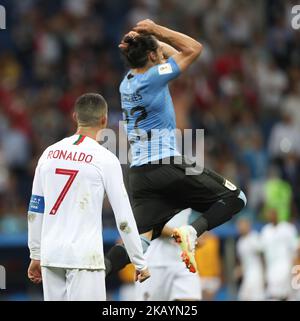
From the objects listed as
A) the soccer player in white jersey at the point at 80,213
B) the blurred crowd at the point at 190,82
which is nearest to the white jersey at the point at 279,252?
the blurred crowd at the point at 190,82

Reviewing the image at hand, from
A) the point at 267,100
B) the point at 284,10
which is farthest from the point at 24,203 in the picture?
the point at 284,10

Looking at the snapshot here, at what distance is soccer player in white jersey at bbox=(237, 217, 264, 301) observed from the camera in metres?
15.9

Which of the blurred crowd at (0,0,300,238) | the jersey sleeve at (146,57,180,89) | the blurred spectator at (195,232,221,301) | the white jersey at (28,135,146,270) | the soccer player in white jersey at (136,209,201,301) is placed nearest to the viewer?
the white jersey at (28,135,146,270)

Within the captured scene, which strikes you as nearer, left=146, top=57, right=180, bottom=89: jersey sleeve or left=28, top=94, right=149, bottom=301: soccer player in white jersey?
left=28, top=94, right=149, bottom=301: soccer player in white jersey

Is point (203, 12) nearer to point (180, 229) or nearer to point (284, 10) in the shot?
point (284, 10)

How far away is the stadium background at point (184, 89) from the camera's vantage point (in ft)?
57.3

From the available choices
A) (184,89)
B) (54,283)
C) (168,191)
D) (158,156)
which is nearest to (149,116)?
(158,156)

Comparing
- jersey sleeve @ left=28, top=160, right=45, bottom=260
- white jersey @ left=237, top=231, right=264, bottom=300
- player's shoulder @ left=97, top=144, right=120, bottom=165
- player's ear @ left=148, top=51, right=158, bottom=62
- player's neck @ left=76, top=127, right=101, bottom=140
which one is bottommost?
white jersey @ left=237, top=231, right=264, bottom=300

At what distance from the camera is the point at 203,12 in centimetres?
2167

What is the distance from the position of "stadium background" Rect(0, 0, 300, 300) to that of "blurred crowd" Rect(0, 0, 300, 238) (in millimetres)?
21

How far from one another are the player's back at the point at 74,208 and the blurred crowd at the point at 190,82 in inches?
324

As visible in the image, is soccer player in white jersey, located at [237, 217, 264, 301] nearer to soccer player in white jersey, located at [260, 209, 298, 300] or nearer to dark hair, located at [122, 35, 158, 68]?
soccer player in white jersey, located at [260, 209, 298, 300]

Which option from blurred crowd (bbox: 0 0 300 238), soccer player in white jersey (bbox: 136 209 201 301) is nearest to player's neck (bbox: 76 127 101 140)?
soccer player in white jersey (bbox: 136 209 201 301)
